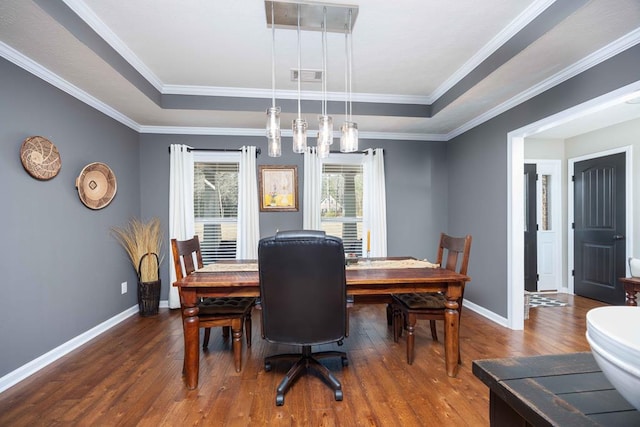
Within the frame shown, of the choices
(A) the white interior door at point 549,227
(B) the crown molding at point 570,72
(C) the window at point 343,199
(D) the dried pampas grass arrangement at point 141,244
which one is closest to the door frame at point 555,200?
(A) the white interior door at point 549,227

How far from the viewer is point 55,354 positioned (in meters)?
2.43

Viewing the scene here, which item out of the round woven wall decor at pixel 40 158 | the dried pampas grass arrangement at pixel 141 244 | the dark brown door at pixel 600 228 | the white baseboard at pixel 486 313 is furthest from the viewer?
the dark brown door at pixel 600 228

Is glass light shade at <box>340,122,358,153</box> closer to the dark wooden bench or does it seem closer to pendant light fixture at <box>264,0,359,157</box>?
pendant light fixture at <box>264,0,359,157</box>

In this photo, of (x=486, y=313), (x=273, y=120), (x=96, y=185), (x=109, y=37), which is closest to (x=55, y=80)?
(x=109, y=37)

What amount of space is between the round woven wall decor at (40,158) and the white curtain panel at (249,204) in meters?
1.87

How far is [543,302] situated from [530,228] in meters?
1.10

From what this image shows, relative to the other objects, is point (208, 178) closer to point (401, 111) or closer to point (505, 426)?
point (401, 111)

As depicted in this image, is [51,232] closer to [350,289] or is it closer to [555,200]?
[350,289]

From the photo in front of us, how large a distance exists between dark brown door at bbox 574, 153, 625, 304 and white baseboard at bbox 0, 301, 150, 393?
6.27 m

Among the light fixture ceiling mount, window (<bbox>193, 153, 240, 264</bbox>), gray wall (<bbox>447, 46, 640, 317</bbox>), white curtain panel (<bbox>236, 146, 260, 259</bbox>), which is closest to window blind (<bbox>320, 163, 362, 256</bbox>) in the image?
white curtain panel (<bbox>236, 146, 260, 259</bbox>)

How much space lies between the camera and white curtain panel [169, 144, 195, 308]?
377cm

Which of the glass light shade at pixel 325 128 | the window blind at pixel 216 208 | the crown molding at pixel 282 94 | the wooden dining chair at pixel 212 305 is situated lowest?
the wooden dining chair at pixel 212 305

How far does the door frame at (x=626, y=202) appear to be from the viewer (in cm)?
369

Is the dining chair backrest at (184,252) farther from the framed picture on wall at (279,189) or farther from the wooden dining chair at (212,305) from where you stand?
the framed picture on wall at (279,189)
